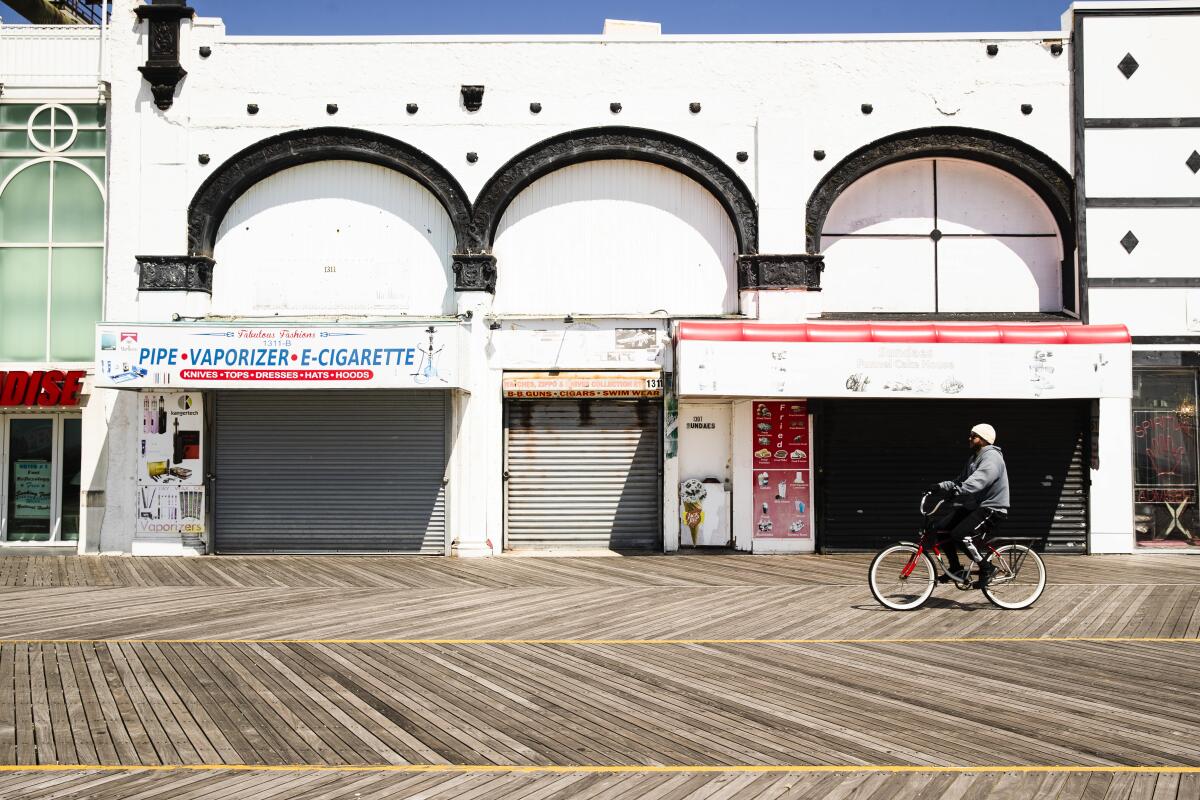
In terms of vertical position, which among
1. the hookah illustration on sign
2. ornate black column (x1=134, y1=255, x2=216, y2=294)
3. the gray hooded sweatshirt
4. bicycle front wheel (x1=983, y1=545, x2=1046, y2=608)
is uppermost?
ornate black column (x1=134, y1=255, x2=216, y2=294)

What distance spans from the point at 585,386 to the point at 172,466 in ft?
21.2

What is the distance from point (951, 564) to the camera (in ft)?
34.2

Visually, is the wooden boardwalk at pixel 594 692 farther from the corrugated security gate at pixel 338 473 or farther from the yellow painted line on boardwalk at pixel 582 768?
the corrugated security gate at pixel 338 473

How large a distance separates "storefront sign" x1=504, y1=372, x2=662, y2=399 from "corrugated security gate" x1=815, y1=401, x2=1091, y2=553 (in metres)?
2.76

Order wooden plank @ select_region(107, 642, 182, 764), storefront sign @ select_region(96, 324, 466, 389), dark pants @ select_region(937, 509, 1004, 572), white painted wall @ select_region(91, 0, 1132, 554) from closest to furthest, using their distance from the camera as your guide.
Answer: wooden plank @ select_region(107, 642, 182, 764)
dark pants @ select_region(937, 509, 1004, 572)
storefront sign @ select_region(96, 324, 466, 389)
white painted wall @ select_region(91, 0, 1132, 554)

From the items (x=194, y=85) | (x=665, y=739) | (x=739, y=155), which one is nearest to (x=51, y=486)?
(x=194, y=85)

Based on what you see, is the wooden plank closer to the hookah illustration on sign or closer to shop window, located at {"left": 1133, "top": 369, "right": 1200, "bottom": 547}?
the hookah illustration on sign

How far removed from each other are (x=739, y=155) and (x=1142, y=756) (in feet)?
38.6

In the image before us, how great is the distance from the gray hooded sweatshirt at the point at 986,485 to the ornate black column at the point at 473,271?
26.8 ft

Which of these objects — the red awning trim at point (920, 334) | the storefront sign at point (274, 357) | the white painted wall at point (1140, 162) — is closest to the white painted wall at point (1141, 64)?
the white painted wall at point (1140, 162)

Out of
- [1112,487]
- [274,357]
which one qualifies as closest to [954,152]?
[1112,487]

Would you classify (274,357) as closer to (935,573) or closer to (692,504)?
(692,504)

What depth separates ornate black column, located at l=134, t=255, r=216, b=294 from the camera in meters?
15.6

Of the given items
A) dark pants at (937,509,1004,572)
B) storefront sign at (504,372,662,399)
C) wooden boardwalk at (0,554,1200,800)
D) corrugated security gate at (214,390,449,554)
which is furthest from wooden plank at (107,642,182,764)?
storefront sign at (504,372,662,399)
